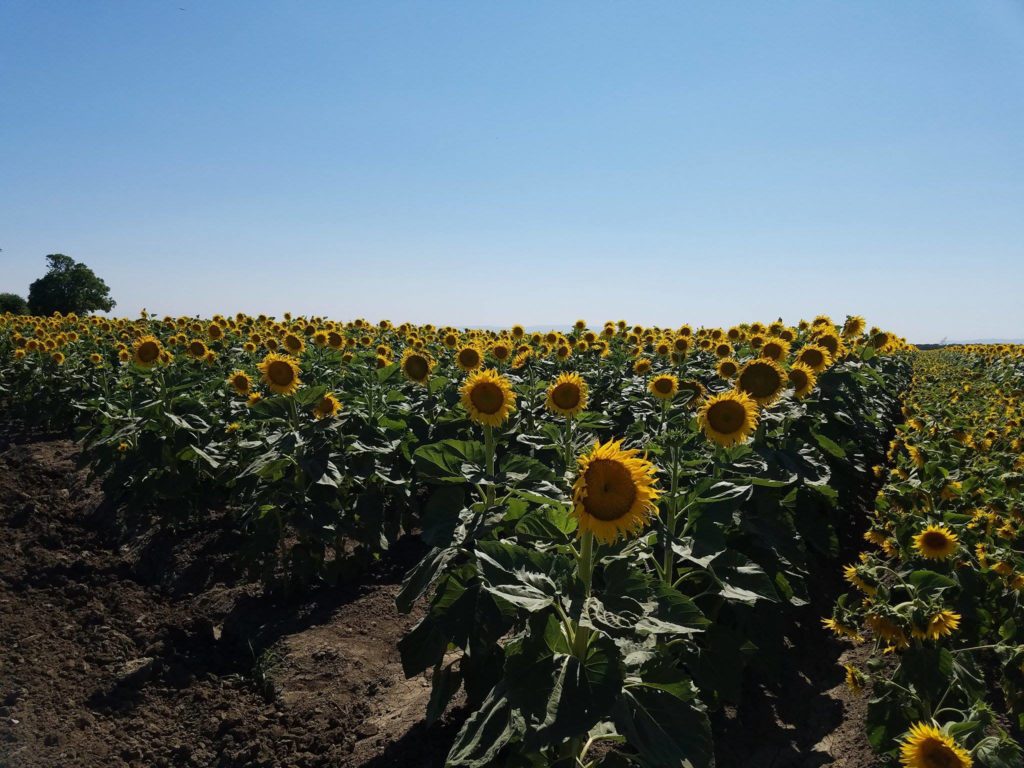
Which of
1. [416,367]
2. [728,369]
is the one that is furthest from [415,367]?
[728,369]

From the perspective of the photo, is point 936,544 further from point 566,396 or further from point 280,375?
point 280,375

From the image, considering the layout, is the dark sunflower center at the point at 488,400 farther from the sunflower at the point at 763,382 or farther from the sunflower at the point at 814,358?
the sunflower at the point at 814,358

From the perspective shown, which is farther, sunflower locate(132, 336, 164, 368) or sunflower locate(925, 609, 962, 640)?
sunflower locate(132, 336, 164, 368)

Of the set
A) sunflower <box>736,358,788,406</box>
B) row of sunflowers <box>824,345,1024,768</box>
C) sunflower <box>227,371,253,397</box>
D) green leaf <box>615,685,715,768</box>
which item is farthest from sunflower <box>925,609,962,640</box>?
sunflower <box>227,371,253,397</box>

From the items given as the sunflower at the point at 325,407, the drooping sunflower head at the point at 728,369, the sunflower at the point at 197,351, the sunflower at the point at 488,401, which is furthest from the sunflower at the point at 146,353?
the drooping sunflower head at the point at 728,369

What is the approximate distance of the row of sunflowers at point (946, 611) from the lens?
9.75 ft

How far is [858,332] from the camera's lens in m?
8.47

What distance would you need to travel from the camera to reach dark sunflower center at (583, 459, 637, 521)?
95.0 inches

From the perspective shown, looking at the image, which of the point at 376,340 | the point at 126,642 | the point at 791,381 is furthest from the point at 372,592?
the point at 376,340

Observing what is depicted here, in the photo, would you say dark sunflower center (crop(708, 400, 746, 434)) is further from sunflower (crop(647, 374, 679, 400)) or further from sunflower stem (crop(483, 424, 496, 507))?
sunflower (crop(647, 374, 679, 400))

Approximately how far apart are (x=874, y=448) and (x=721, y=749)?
6157 mm

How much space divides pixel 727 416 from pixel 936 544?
1.86 m

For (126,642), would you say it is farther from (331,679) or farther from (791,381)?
(791,381)

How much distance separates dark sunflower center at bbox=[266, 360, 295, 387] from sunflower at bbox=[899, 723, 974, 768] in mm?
5008
